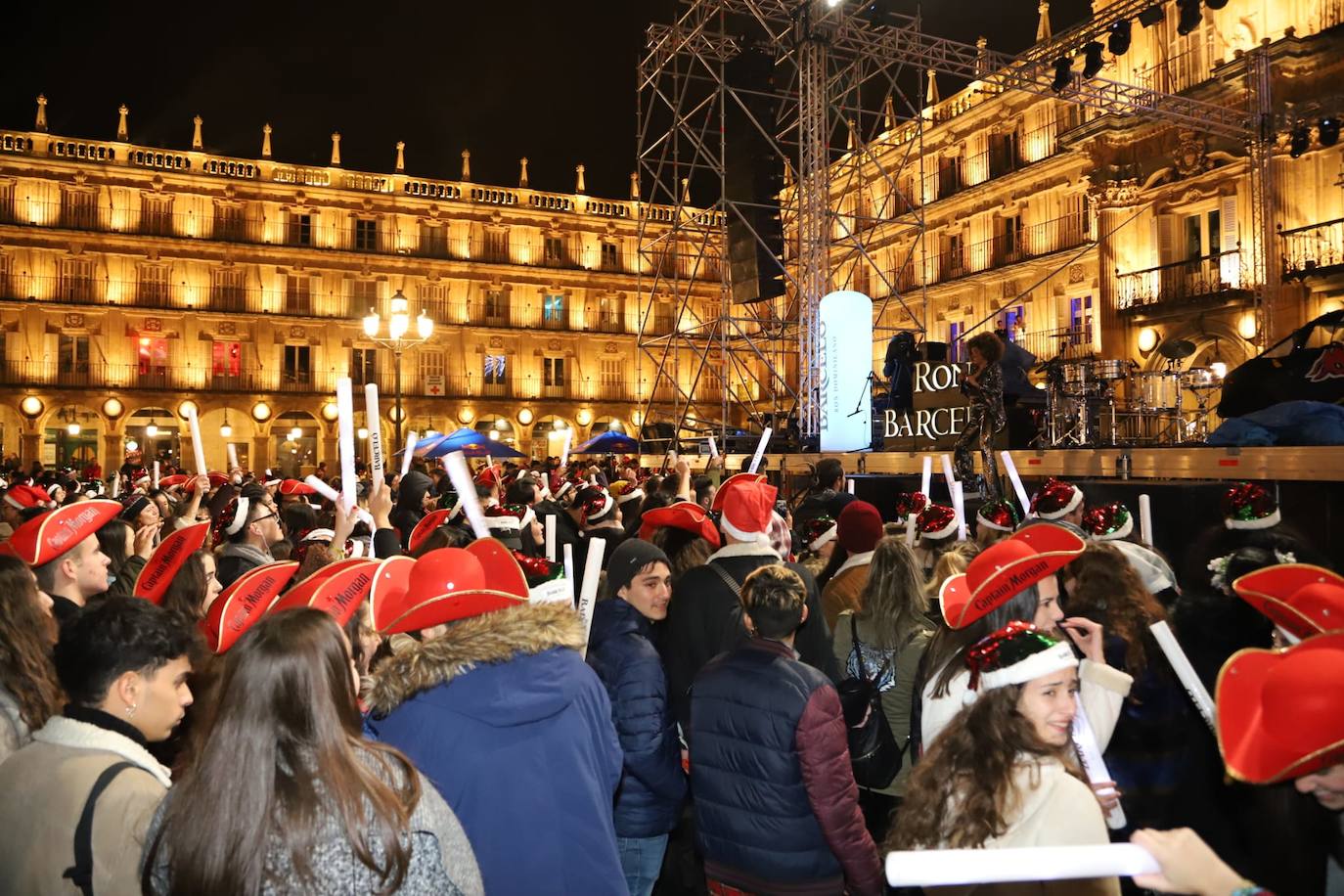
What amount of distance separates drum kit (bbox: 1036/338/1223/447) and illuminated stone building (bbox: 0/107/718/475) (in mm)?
23687

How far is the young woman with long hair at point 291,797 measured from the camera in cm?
184

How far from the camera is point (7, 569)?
3.16m

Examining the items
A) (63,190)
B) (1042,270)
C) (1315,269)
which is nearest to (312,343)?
(63,190)

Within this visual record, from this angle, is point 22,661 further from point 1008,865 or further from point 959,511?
point 959,511

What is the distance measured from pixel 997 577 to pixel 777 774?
92cm

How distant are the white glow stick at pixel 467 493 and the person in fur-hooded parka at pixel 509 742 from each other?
83cm

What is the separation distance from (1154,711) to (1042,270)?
86.1 feet

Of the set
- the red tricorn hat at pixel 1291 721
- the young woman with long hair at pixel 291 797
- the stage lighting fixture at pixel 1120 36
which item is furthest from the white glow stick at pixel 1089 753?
the stage lighting fixture at pixel 1120 36

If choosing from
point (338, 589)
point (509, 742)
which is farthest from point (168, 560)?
point (509, 742)

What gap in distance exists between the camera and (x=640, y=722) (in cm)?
357

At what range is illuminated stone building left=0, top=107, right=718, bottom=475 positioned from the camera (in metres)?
38.5

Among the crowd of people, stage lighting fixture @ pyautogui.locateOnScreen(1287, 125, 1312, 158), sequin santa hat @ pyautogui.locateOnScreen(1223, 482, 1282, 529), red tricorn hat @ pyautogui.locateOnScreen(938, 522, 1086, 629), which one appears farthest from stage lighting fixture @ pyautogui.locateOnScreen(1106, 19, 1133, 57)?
red tricorn hat @ pyautogui.locateOnScreen(938, 522, 1086, 629)

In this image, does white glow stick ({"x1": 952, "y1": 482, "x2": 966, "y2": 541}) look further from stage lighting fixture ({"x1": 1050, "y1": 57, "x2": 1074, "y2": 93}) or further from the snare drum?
stage lighting fixture ({"x1": 1050, "y1": 57, "x2": 1074, "y2": 93})

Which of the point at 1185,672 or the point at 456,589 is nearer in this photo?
the point at 1185,672
